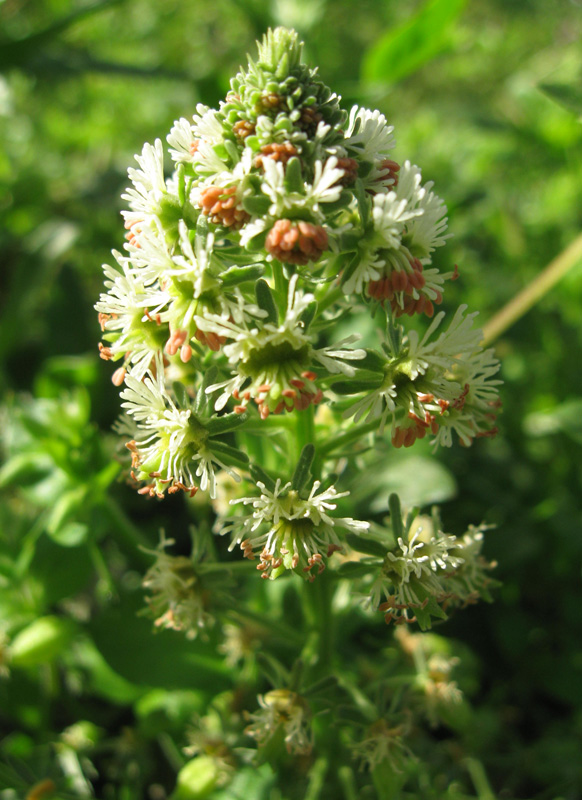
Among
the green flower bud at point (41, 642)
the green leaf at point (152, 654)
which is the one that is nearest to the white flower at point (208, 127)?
the green leaf at point (152, 654)

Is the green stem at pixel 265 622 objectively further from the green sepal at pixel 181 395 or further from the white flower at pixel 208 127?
the white flower at pixel 208 127

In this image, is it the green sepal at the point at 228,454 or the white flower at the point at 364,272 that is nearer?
the white flower at the point at 364,272

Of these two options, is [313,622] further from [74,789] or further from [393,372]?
[74,789]

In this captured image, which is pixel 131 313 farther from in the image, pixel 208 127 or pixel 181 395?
pixel 208 127

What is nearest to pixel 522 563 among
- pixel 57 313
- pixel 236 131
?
pixel 236 131

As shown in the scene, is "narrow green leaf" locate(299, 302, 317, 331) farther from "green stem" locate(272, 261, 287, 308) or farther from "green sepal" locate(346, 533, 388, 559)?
"green sepal" locate(346, 533, 388, 559)

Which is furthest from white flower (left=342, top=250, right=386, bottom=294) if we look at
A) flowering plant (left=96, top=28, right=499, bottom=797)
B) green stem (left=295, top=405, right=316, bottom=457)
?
green stem (left=295, top=405, right=316, bottom=457)

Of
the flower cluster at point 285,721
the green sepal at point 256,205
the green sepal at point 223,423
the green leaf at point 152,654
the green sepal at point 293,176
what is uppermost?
the green sepal at point 293,176
